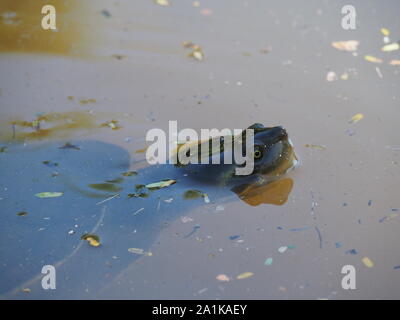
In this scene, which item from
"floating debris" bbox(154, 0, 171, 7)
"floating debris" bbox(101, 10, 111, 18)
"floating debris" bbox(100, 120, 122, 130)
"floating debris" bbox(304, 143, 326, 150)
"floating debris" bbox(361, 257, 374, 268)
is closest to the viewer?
"floating debris" bbox(361, 257, 374, 268)

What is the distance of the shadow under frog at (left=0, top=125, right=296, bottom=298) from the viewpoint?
8.43 feet

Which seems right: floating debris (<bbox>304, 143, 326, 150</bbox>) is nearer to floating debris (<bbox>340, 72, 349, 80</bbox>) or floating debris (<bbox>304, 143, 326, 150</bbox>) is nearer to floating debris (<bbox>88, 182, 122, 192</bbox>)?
floating debris (<bbox>340, 72, 349, 80</bbox>)

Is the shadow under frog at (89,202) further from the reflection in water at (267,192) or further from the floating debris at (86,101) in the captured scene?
the floating debris at (86,101)

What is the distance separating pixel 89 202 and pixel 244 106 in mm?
1452

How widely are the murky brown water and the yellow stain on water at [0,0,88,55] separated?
2 centimetres

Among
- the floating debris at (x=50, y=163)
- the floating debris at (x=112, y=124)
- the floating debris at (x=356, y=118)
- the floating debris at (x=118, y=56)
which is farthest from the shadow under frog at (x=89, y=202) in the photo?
the floating debris at (x=118, y=56)

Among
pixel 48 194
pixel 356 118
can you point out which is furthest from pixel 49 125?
pixel 356 118

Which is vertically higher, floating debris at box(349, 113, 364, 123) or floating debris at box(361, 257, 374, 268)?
floating debris at box(349, 113, 364, 123)

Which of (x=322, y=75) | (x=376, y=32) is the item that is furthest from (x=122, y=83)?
(x=376, y=32)

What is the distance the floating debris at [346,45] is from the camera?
4.40 m

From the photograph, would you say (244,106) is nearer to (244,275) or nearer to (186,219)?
(186,219)

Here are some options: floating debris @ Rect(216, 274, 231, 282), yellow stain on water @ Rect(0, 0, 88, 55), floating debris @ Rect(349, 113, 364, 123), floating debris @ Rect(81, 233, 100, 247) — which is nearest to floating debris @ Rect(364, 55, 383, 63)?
floating debris @ Rect(349, 113, 364, 123)

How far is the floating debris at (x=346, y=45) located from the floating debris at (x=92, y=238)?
282cm

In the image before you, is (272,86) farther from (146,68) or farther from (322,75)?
(146,68)
